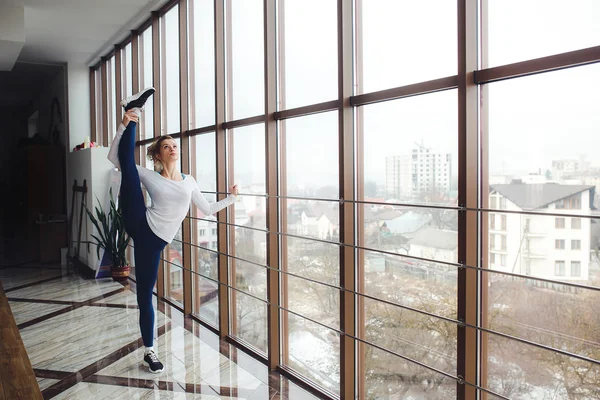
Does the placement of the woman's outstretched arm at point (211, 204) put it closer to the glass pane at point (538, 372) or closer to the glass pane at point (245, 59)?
the glass pane at point (245, 59)

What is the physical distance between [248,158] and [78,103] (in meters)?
4.38

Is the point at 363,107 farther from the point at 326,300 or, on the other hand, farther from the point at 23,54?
the point at 23,54

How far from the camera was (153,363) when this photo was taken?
2752mm

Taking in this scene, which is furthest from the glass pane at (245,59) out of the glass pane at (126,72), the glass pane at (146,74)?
the glass pane at (126,72)

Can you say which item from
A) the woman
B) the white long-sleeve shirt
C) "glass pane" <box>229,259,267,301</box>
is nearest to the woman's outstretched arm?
the woman

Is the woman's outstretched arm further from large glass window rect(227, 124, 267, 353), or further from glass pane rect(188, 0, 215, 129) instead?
glass pane rect(188, 0, 215, 129)

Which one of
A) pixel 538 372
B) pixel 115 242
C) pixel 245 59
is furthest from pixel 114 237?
pixel 538 372

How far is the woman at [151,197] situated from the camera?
102 inches

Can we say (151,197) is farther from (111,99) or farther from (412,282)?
(111,99)

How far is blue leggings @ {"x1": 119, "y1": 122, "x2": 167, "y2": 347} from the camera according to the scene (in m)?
2.58

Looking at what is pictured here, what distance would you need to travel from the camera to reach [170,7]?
4.16m

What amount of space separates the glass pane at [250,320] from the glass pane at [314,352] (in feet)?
0.93

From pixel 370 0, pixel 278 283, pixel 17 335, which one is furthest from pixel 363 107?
pixel 17 335

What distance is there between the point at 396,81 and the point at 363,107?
0.23 meters
